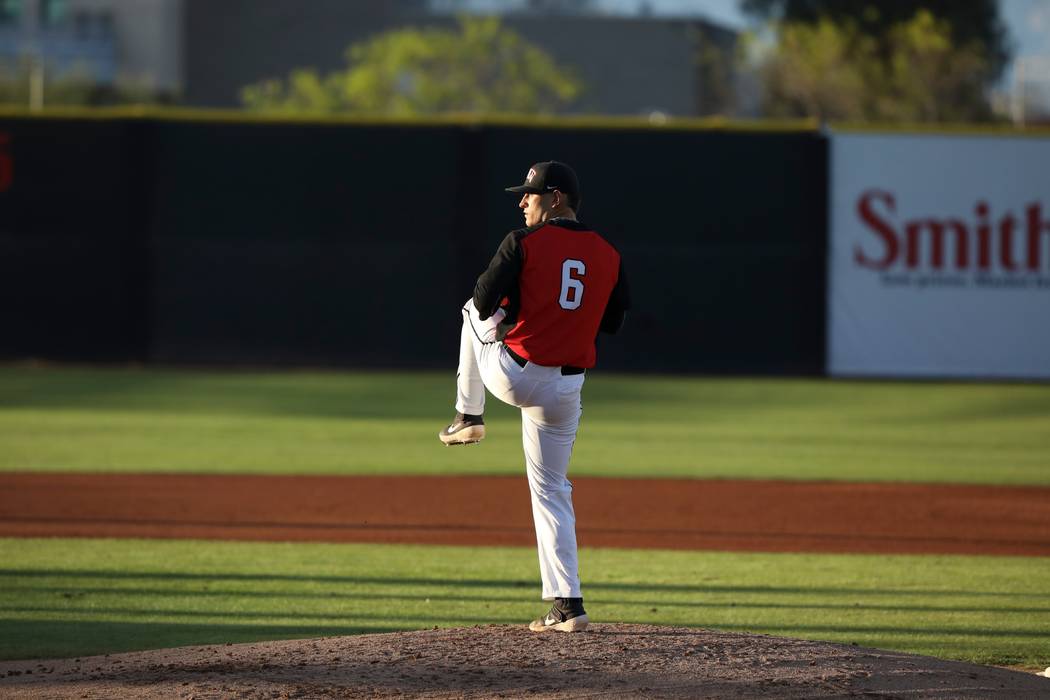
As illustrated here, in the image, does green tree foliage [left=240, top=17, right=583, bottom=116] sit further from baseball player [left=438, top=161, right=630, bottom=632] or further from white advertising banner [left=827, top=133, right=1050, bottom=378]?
baseball player [left=438, top=161, right=630, bottom=632]

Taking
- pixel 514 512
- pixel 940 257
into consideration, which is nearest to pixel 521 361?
pixel 514 512

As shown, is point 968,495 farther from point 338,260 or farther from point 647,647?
point 338,260

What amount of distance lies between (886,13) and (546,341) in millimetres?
44747

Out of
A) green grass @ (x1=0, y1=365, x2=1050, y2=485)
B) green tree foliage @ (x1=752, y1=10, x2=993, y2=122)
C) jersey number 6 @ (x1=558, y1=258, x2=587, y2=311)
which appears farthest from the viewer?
green tree foliage @ (x1=752, y1=10, x2=993, y2=122)

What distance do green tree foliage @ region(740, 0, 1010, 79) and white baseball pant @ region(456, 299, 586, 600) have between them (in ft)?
145

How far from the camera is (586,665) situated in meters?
5.33

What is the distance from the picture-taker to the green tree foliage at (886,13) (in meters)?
47.6

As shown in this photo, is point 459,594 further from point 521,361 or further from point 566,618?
point 521,361

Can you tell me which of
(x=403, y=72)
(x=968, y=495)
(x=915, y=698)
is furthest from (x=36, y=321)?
(x=403, y=72)

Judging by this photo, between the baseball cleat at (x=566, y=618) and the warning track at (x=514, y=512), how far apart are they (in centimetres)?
347

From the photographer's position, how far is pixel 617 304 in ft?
20.0

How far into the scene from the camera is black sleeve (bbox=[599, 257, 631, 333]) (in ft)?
19.8

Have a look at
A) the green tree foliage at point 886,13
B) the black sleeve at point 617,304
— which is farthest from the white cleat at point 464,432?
the green tree foliage at point 886,13

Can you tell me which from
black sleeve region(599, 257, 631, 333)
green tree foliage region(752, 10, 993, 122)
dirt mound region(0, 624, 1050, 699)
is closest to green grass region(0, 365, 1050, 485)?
black sleeve region(599, 257, 631, 333)
